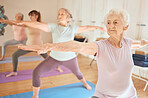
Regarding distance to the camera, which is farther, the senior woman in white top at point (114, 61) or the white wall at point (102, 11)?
the white wall at point (102, 11)

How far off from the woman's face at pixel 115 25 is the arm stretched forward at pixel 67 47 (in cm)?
21

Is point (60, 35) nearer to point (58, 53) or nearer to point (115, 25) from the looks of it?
point (58, 53)

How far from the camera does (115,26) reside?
3.77 ft

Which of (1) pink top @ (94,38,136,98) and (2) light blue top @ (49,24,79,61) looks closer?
(1) pink top @ (94,38,136,98)

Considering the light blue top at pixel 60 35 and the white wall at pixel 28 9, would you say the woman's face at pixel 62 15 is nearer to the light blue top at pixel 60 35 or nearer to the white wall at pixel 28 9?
the light blue top at pixel 60 35

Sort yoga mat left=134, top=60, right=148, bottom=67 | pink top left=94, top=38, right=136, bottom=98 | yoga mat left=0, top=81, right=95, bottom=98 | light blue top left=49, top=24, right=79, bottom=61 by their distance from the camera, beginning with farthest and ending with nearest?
yoga mat left=134, top=60, right=148, bottom=67 → yoga mat left=0, top=81, right=95, bottom=98 → light blue top left=49, top=24, right=79, bottom=61 → pink top left=94, top=38, right=136, bottom=98

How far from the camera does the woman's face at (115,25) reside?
1145mm

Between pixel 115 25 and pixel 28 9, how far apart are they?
7768 millimetres

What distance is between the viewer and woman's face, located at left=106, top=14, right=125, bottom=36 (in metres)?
1.14

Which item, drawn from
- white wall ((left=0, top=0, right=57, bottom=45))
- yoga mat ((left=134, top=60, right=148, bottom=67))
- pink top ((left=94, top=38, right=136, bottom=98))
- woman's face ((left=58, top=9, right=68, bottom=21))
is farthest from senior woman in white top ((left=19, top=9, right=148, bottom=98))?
white wall ((left=0, top=0, right=57, bottom=45))

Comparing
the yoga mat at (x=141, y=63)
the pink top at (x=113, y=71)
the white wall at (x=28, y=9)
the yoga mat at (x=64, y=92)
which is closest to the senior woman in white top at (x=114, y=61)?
the pink top at (x=113, y=71)


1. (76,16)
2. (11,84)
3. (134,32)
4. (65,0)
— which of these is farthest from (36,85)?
(65,0)

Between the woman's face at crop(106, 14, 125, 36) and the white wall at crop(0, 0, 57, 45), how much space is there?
756 cm

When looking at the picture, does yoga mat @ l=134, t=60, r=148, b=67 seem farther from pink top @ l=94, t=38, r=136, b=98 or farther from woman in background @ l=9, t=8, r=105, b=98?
pink top @ l=94, t=38, r=136, b=98
